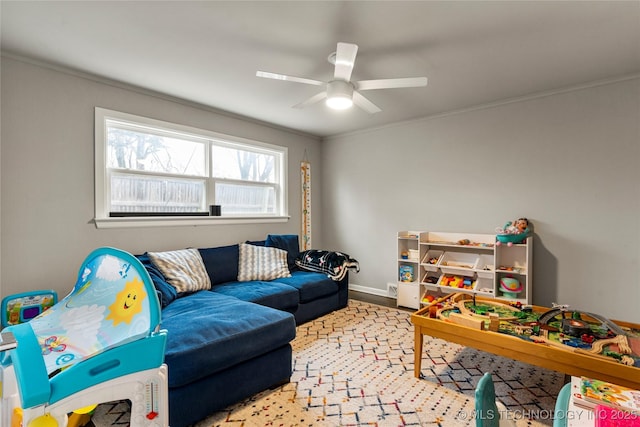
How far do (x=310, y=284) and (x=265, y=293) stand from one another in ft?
2.08

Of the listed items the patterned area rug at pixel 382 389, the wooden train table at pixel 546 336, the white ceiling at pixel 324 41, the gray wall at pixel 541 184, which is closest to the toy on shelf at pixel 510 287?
the gray wall at pixel 541 184

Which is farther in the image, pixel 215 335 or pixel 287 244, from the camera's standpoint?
pixel 287 244

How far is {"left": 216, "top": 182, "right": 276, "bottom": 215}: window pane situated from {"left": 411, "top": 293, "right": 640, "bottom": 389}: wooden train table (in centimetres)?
271

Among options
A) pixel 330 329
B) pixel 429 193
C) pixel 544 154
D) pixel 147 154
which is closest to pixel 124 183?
pixel 147 154

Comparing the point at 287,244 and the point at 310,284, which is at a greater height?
the point at 287,244

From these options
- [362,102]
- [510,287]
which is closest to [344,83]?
[362,102]

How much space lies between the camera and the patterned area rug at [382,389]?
189cm

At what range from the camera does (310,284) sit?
3.54 m

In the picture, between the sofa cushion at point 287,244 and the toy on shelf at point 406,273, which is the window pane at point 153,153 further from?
the toy on shelf at point 406,273

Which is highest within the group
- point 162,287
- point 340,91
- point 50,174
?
point 340,91

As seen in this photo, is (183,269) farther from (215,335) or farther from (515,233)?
(515,233)

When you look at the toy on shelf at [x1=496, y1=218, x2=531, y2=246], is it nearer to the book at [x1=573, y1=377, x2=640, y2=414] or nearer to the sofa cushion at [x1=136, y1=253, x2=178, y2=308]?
the book at [x1=573, y1=377, x2=640, y2=414]

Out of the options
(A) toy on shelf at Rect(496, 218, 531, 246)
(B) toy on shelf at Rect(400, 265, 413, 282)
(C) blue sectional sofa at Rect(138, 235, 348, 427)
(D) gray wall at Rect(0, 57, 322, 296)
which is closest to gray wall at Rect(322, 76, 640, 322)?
(A) toy on shelf at Rect(496, 218, 531, 246)

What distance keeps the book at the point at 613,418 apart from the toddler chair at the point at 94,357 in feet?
5.25
